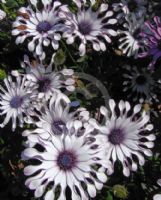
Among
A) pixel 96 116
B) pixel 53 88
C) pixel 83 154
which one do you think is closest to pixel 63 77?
pixel 53 88

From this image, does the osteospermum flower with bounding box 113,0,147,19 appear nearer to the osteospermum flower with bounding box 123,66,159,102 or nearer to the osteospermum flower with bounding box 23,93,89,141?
the osteospermum flower with bounding box 123,66,159,102

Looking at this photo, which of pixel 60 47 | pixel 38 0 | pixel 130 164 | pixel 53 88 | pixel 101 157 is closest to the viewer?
pixel 101 157

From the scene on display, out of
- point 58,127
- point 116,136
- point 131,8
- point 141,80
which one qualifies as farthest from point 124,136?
point 131,8

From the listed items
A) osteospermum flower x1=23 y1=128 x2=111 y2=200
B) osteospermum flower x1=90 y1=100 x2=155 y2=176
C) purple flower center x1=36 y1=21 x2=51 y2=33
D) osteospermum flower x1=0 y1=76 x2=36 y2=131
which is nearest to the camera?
osteospermum flower x1=23 y1=128 x2=111 y2=200

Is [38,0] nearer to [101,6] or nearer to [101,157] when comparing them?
[101,6]

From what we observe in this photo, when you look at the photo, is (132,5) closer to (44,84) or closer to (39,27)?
(39,27)

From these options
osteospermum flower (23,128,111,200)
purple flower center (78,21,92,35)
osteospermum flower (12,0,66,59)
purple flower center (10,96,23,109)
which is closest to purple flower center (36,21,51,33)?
osteospermum flower (12,0,66,59)

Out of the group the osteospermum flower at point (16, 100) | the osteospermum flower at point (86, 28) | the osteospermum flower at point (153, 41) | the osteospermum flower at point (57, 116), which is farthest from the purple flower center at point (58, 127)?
the osteospermum flower at point (153, 41)

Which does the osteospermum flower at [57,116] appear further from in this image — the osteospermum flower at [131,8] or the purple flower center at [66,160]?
the osteospermum flower at [131,8]
